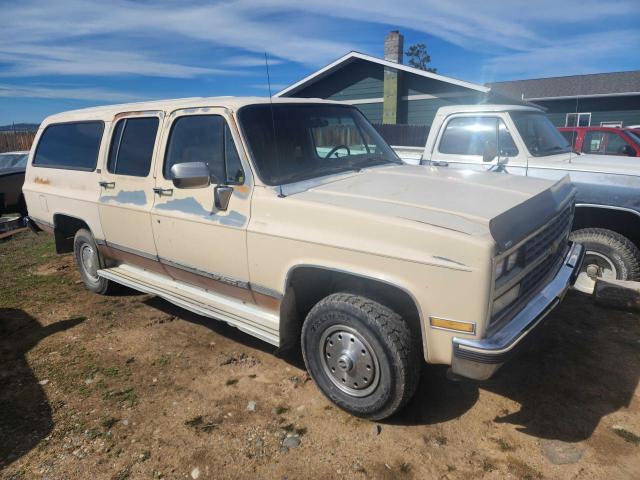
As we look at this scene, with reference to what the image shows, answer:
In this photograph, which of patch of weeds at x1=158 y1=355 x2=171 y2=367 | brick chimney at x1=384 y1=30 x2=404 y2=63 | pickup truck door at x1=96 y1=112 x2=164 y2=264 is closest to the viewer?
patch of weeds at x1=158 y1=355 x2=171 y2=367

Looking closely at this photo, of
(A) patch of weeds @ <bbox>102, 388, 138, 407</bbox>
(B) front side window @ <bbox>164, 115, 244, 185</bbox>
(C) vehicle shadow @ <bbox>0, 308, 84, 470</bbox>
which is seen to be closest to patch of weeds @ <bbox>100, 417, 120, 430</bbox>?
(A) patch of weeds @ <bbox>102, 388, 138, 407</bbox>

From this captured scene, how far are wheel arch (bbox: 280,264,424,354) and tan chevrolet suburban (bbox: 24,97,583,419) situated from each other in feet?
0.04

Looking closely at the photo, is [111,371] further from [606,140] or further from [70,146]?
[606,140]

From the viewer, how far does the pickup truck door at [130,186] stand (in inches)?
157

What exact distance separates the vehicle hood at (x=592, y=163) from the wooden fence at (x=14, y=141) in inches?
912

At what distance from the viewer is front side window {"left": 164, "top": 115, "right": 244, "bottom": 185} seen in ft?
11.1

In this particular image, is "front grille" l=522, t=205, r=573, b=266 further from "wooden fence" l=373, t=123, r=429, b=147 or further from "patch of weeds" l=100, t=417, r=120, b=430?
"wooden fence" l=373, t=123, r=429, b=147

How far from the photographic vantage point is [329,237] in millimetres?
2777

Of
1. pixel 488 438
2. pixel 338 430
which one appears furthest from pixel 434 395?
pixel 338 430

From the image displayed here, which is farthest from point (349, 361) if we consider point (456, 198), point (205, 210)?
point (205, 210)

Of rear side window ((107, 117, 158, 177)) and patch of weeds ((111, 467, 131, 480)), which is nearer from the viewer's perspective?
patch of weeds ((111, 467, 131, 480))

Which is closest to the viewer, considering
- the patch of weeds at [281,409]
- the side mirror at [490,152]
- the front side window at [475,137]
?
the patch of weeds at [281,409]

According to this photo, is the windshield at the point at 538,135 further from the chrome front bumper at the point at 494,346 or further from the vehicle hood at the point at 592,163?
the chrome front bumper at the point at 494,346

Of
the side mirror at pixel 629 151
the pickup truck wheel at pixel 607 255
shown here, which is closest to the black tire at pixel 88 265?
the pickup truck wheel at pixel 607 255
